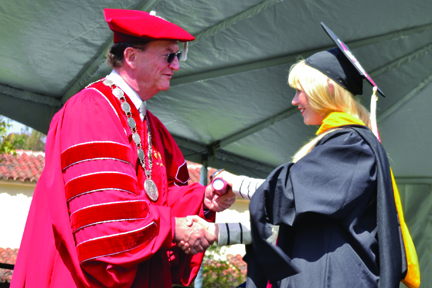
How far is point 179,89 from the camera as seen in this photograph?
15.7 ft

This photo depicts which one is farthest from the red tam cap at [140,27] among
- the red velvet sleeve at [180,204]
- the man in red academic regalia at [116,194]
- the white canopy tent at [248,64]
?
the white canopy tent at [248,64]

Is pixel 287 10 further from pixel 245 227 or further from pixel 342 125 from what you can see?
pixel 245 227

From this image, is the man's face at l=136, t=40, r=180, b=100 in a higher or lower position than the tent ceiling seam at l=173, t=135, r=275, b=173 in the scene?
lower

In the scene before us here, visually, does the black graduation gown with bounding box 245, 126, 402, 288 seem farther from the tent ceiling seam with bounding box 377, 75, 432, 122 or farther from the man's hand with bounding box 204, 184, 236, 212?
the tent ceiling seam with bounding box 377, 75, 432, 122

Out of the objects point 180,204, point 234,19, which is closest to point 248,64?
point 234,19

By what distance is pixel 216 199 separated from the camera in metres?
2.75

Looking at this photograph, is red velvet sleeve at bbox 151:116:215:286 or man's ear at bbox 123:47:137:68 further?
red velvet sleeve at bbox 151:116:215:286

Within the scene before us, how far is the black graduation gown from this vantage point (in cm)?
196

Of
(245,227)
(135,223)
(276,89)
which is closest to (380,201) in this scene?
(245,227)

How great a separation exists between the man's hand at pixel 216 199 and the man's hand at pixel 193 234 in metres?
0.23

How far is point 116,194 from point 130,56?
2.83ft

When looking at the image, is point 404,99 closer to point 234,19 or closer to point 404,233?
point 234,19

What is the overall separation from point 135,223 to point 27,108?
295cm

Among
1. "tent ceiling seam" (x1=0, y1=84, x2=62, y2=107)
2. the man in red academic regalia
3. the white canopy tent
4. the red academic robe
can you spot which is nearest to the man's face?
the man in red academic regalia
